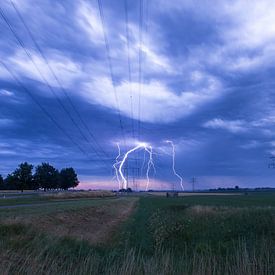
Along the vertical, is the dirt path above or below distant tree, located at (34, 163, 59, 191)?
below

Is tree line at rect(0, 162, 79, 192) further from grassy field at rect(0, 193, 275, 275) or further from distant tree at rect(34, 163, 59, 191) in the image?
grassy field at rect(0, 193, 275, 275)

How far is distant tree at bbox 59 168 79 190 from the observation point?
18136cm

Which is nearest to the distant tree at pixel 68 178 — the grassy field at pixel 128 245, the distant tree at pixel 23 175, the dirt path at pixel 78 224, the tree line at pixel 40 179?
the tree line at pixel 40 179

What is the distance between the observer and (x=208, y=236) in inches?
1203

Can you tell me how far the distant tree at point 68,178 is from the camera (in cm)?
18136

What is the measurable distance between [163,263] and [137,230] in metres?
28.6

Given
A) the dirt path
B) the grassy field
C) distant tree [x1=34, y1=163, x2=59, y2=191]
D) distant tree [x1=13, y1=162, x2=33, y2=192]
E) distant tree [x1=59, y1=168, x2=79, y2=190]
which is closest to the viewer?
the grassy field

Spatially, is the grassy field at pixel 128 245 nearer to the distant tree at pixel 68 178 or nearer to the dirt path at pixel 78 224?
the dirt path at pixel 78 224

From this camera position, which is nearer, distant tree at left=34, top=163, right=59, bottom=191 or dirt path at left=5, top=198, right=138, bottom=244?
dirt path at left=5, top=198, right=138, bottom=244

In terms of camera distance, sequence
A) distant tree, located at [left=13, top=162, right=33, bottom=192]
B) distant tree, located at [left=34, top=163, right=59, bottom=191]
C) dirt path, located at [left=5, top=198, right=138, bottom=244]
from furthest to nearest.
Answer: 1. distant tree, located at [left=34, top=163, right=59, bottom=191]
2. distant tree, located at [left=13, top=162, right=33, bottom=192]
3. dirt path, located at [left=5, top=198, right=138, bottom=244]

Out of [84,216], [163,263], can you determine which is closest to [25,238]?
[163,263]

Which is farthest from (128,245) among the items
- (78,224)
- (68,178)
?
(68,178)

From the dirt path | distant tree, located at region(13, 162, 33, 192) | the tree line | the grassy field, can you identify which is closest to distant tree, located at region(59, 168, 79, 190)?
the tree line

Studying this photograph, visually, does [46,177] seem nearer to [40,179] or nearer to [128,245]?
[40,179]
